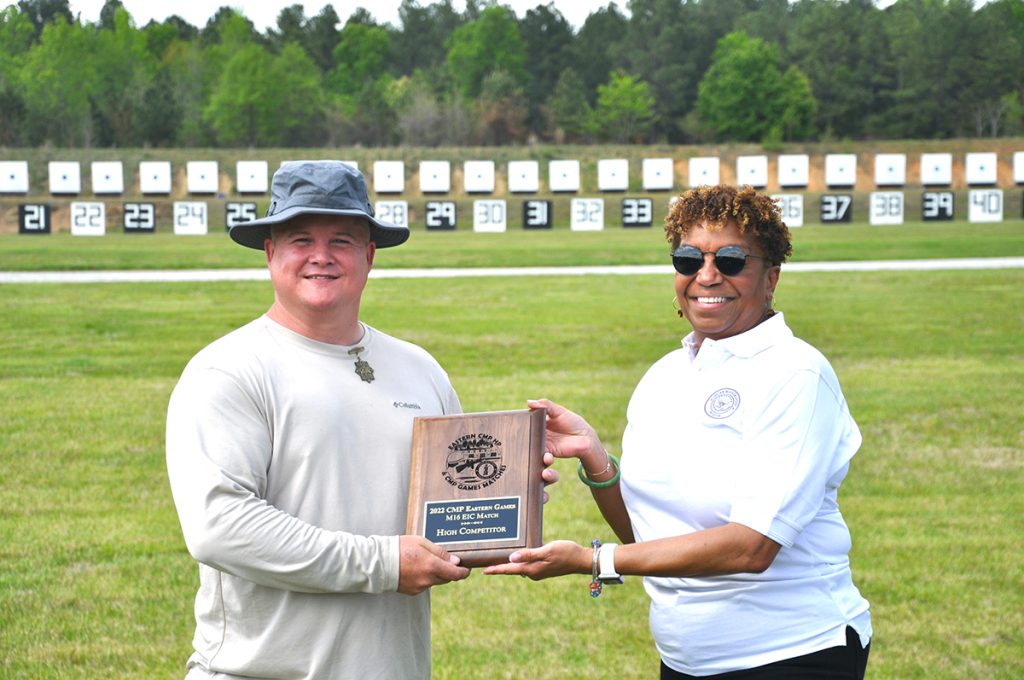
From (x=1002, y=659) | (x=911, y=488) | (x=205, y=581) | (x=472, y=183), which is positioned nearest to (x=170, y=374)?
(x=911, y=488)

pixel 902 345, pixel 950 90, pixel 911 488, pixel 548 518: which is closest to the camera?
pixel 548 518

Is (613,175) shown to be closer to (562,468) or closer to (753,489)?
(562,468)

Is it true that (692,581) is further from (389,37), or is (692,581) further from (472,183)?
(389,37)

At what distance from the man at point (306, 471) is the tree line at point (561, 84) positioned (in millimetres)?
73318

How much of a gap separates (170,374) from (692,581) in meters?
11.4

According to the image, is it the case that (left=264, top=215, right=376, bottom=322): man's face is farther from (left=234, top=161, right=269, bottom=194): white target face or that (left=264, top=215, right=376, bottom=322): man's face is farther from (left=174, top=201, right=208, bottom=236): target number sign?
(left=234, top=161, right=269, bottom=194): white target face

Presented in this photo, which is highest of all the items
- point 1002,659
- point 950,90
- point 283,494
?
point 950,90

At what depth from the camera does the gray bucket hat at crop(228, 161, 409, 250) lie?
3.46 m

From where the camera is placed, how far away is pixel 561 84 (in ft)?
346

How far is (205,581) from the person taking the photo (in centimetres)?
353

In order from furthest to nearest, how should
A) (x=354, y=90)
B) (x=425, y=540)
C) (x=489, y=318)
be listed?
(x=354, y=90)
(x=489, y=318)
(x=425, y=540)

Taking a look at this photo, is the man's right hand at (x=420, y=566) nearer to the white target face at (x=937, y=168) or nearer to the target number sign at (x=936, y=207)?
the target number sign at (x=936, y=207)

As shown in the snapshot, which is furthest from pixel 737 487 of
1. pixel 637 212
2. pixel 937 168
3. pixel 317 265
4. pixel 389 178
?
pixel 937 168

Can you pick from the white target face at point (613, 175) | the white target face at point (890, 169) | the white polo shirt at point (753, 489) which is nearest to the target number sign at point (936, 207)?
the white target face at point (890, 169)
